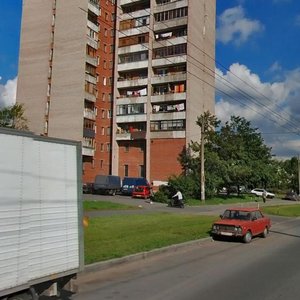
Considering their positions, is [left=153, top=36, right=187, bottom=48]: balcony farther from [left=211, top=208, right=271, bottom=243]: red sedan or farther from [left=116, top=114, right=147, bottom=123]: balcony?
[left=211, top=208, right=271, bottom=243]: red sedan

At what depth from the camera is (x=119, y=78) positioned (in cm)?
7475

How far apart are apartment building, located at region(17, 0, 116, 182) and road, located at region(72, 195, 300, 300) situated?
54.4 meters

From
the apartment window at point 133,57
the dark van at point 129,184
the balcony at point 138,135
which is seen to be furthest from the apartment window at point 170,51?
the dark van at point 129,184

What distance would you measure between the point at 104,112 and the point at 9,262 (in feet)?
225

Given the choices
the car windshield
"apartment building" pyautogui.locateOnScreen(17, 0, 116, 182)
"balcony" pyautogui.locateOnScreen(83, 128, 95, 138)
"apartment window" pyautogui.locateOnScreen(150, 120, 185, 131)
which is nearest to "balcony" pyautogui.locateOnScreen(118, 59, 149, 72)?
"apartment building" pyautogui.locateOnScreen(17, 0, 116, 182)

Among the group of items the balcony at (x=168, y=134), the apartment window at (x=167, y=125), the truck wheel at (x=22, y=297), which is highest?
the apartment window at (x=167, y=125)

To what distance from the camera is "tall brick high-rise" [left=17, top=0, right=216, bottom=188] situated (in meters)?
69.1

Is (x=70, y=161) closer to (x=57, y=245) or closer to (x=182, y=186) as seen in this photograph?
(x=57, y=245)

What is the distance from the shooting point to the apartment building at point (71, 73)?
69125mm

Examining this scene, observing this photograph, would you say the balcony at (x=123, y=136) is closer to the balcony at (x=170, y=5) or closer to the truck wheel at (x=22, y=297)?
the balcony at (x=170, y=5)

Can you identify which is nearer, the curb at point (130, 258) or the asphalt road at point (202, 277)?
the asphalt road at point (202, 277)

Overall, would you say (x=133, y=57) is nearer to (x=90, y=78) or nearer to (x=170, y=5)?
(x=90, y=78)

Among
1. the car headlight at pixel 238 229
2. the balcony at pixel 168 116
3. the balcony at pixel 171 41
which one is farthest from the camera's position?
the balcony at pixel 171 41

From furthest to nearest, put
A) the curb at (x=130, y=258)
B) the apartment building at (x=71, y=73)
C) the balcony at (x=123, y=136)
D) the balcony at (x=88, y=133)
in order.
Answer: the balcony at (x=123, y=136) < the apartment building at (x=71, y=73) < the balcony at (x=88, y=133) < the curb at (x=130, y=258)
